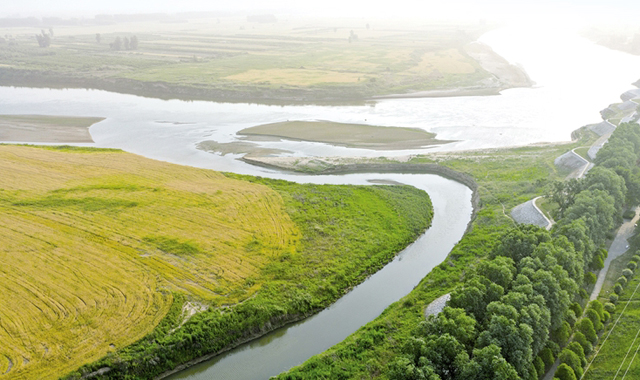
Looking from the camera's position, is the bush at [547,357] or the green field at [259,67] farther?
the green field at [259,67]

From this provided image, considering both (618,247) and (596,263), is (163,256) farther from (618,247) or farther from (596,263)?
(618,247)

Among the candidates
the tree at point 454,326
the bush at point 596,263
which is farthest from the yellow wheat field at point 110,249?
the bush at point 596,263

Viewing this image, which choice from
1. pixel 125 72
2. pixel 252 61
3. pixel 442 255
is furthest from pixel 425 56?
pixel 442 255

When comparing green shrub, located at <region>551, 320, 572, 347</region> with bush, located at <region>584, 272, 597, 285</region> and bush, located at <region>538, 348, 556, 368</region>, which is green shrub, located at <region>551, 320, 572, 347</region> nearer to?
bush, located at <region>538, 348, 556, 368</region>

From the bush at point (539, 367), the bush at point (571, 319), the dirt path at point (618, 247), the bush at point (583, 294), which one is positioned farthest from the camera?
the dirt path at point (618, 247)

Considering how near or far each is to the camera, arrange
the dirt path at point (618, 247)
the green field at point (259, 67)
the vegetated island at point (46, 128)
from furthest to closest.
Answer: the green field at point (259, 67) < the vegetated island at point (46, 128) < the dirt path at point (618, 247)

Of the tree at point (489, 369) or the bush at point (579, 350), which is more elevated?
the tree at point (489, 369)

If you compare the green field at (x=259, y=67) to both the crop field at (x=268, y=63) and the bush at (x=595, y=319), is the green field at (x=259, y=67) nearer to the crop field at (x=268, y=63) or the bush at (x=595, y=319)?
the crop field at (x=268, y=63)

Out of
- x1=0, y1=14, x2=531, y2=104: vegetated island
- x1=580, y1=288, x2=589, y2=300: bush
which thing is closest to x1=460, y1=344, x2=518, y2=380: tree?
x1=580, y1=288, x2=589, y2=300: bush
